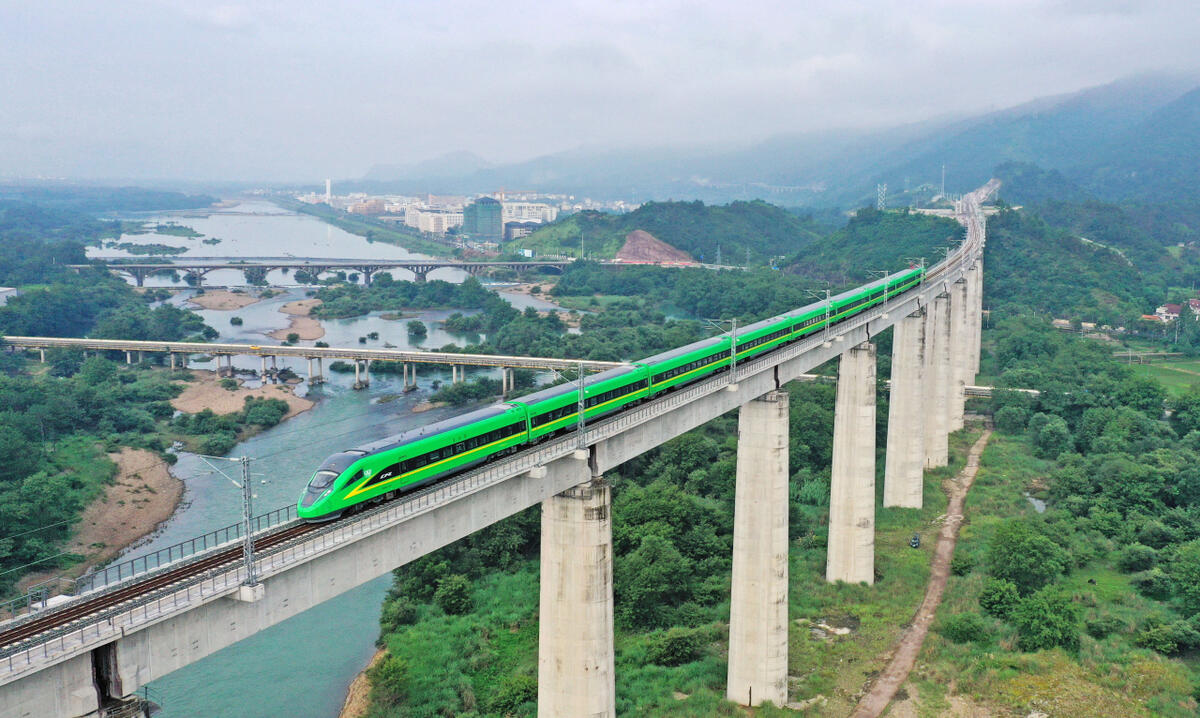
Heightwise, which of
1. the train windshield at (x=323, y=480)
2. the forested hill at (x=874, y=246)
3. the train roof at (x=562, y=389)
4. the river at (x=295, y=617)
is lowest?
the river at (x=295, y=617)

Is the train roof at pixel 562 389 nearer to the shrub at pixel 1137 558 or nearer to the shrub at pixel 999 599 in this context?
the shrub at pixel 999 599

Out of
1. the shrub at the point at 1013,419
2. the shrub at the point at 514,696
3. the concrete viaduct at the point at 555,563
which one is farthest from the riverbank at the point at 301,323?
the shrub at the point at 514,696

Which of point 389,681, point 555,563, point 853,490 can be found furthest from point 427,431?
point 853,490

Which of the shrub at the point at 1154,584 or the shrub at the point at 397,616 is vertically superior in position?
the shrub at the point at 1154,584

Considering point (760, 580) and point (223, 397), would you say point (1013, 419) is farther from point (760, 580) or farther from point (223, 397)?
point (223, 397)

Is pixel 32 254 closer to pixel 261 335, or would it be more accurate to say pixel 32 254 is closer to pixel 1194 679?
pixel 261 335

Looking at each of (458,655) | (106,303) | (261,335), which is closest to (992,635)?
(458,655)
